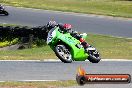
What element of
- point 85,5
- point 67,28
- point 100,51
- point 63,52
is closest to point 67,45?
point 63,52

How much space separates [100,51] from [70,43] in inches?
308

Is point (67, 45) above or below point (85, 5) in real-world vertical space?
above

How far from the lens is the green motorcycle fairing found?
808 centimetres

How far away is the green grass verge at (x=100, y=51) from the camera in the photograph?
14258 mm

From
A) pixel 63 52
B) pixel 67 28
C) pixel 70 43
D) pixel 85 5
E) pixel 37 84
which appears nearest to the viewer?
pixel 67 28

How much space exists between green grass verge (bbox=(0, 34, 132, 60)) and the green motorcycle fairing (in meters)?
5.27

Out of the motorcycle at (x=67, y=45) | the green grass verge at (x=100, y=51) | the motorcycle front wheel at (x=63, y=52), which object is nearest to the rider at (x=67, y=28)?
the motorcycle at (x=67, y=45)

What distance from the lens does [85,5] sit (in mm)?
37844

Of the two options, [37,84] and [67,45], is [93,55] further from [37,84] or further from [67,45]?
[37,84]

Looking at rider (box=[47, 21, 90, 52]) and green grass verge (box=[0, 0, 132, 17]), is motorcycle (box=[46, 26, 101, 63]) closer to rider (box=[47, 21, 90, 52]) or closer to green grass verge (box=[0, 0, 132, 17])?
rider (box=[47, 21, 90, 52])

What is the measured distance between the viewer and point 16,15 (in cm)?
3181

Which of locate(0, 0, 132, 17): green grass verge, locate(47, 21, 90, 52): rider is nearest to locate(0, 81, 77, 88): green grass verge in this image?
locate(47, 21, 90, 52): rider

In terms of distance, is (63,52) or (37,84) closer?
(63,52)

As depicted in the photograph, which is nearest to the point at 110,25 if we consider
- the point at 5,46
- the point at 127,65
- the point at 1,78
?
the point at 5,46
